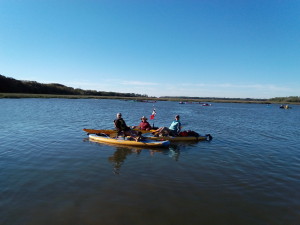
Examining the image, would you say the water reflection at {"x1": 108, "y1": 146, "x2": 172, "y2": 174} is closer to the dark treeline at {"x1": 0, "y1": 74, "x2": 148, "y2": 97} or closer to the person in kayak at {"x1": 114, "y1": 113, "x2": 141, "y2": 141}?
the person in kayak at {"x1": 114, "y1": 113, "x2": 141, "y2": 141}

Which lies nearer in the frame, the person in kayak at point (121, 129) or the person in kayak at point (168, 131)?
the person in kayak at point (121, 129)

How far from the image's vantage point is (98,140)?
14039 mm

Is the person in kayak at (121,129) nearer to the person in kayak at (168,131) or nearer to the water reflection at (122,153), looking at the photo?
the water reflection at (122,153)

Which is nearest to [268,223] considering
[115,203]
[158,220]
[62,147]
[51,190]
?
[158,220]

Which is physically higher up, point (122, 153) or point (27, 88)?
point (27, 88)

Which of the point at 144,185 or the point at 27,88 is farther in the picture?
the point at 27,88

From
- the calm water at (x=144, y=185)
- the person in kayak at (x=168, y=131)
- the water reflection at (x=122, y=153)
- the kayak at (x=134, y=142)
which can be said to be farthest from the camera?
the person in kayak at (x=168, y=131)

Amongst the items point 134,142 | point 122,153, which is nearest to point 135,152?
point 122,153

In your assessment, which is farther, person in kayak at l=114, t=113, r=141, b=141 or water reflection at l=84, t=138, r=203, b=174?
person in kayak at l=114, t=113, r=141, b=141

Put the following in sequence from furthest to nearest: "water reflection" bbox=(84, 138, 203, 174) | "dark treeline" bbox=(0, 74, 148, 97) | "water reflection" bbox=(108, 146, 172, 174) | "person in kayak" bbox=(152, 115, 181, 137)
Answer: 1. "dark treeline" bbox=(0, 74, 148, 97)
2. "person in kayak" bbox=(152, 115, 181, 137)
3. "water reflection" bbox=(84, 138, 203, 174)
4. "water reflection" bbox=(108, 146, 172, 174)

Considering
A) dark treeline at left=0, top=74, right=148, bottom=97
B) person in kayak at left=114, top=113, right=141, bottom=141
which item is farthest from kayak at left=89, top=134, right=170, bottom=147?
dark treeline at left=0, top=74, right=148, bottom=97

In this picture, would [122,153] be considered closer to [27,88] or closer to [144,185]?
[144,185]

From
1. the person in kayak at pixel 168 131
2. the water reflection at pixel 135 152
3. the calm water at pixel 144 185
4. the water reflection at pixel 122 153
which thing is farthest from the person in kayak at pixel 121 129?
the person in kayak at pixel 168 131

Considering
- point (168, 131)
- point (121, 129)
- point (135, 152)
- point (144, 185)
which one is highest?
point (121, 129)
